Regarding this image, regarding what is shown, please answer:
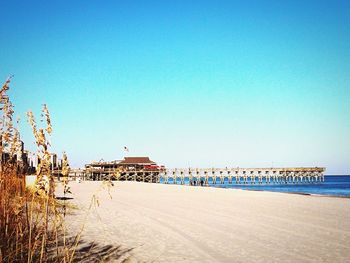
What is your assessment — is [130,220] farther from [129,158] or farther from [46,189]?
[129,158]

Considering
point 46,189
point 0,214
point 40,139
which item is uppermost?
point 40,139

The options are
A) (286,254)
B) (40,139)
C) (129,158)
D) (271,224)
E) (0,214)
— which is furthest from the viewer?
(129,158)

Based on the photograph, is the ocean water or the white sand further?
the ocean water

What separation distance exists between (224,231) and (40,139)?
638cm

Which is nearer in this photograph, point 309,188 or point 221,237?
point 221,237

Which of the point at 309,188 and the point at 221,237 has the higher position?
the point at 221,237

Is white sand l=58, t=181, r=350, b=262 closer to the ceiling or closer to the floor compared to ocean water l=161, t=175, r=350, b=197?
closer to the ceiling

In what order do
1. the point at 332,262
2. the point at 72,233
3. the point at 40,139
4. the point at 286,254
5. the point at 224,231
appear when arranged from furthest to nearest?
1. the point at 224,231
2. the point at 72,233
3. the point at 286,254
4. the point at 332,262
5. the point at 40,139

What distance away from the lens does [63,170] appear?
243 cm

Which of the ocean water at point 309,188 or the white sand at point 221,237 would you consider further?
the ocean water at point 309,188

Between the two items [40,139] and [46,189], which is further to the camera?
[46,189]

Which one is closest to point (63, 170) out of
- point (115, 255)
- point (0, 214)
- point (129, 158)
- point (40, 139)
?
point (40, 139)

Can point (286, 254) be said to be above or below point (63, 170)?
below

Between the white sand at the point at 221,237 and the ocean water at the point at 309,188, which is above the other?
the white sand at the point at 221,237
